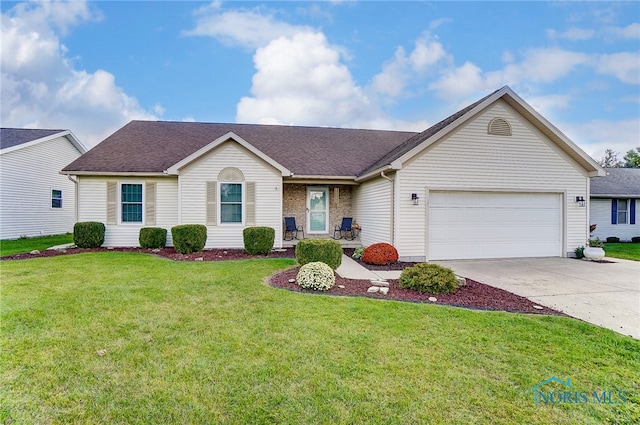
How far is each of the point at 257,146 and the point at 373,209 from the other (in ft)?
19.9

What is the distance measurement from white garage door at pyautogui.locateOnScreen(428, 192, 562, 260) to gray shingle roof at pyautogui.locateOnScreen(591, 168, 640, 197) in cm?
827

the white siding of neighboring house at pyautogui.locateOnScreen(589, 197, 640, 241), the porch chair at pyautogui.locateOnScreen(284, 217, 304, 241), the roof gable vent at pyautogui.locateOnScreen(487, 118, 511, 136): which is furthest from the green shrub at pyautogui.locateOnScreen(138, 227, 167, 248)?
the white siding of neighboring house at pyautogui.locateOnScreen(589, 197, 640, 241)

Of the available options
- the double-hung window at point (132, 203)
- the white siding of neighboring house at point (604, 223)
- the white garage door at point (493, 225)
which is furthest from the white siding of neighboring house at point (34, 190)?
the white siding of neighboring house at point (604, 223)

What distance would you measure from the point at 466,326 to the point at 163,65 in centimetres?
1587

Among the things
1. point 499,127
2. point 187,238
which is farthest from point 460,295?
point 187,238

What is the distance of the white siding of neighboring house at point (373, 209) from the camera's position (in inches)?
403

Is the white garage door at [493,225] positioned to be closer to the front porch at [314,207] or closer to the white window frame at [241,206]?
the front porch at [314,207]

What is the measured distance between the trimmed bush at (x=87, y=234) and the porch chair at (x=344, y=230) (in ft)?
29.2

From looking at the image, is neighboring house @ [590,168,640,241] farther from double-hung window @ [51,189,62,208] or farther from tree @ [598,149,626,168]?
tree @ [598,149,626,168]

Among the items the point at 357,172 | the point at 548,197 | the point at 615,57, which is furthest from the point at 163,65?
the point at 615,57

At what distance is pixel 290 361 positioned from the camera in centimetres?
326

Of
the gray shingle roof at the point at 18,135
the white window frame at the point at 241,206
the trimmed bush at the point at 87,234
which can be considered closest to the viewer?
the trimmed bush at the point at 87,234

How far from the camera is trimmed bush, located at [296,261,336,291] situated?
6078 mm

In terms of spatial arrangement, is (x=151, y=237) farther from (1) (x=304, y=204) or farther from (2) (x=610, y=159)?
(2) (x=610, y=159)
